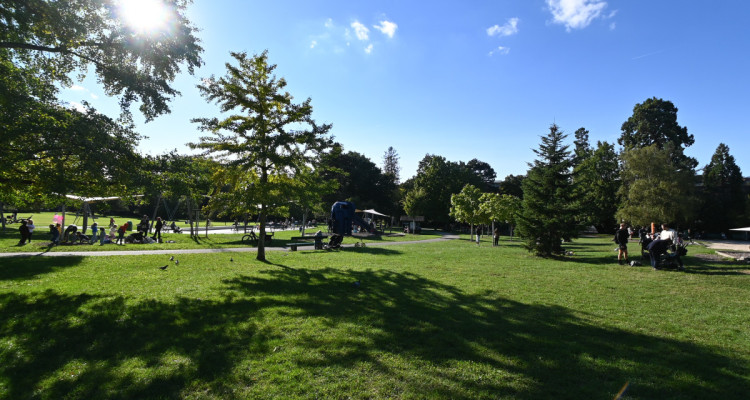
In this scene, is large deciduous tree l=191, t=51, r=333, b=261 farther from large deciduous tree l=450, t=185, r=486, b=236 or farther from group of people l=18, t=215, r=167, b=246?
large deciduous tree l=450, t=185, r=486, b=236

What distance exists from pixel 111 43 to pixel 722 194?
266 ft

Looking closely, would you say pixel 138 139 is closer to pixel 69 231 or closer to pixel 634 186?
pixel 69 231

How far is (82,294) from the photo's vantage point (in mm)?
7691

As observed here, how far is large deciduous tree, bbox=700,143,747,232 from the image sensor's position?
51969 mm

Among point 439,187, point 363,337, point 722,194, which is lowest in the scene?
point 363,337

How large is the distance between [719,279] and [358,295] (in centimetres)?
1234

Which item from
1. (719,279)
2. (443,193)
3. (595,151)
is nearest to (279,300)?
(719,279)

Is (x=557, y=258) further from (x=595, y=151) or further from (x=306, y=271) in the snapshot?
(x=595, y=151)

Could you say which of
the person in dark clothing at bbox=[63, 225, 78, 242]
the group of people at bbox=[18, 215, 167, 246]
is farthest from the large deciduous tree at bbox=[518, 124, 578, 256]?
the person in dark clothing at bbox=[63, 225, 78, 242]

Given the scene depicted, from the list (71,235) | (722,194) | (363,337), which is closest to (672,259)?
(363,337)

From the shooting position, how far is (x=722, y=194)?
55844 millimetres

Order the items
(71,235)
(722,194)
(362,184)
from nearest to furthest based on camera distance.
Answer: (71,235) → (722,194) → (362,184)

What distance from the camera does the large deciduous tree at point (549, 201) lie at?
55.1 feet

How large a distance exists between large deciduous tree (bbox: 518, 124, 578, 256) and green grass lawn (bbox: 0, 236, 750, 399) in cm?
659
